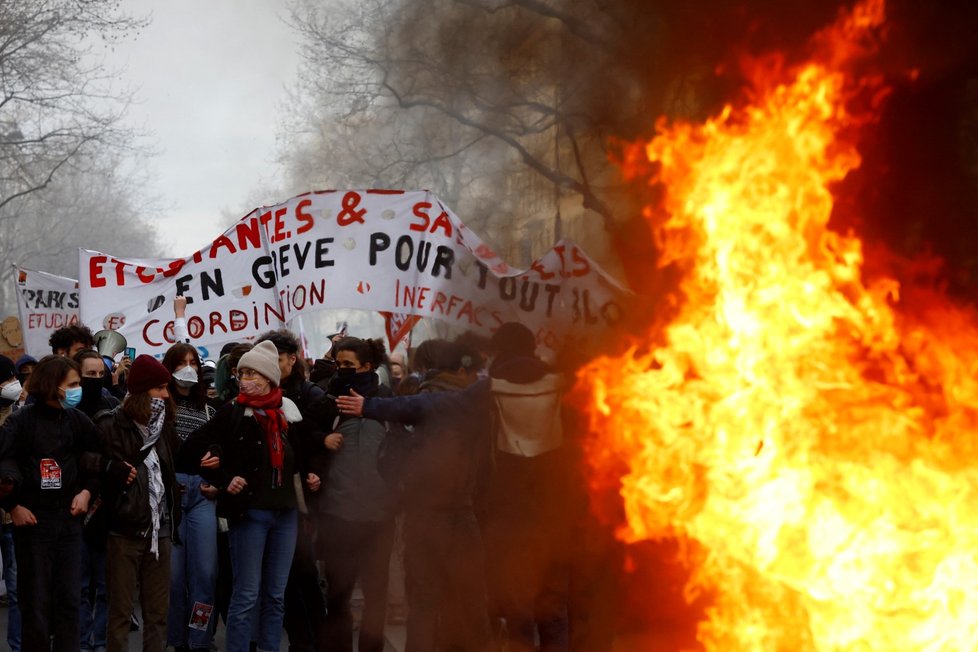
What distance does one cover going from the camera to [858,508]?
527cm

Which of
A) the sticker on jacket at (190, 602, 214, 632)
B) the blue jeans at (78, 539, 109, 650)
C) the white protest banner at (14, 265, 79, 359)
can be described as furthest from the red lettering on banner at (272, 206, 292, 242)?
the white protest banner at (14, 265, 79, 359)

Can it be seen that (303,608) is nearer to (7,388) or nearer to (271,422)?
(271,422)

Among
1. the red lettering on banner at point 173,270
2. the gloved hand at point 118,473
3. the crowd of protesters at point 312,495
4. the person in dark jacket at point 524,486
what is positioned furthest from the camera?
the red lettering on banner at point 173,270

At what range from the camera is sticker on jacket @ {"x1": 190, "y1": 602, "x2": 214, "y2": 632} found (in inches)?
271

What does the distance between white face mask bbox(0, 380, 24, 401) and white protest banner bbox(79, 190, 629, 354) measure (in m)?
0.86

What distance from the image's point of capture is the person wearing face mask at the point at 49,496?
6.04 metres

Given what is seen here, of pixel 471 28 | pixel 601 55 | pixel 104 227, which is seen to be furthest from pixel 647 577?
pixel 104 227

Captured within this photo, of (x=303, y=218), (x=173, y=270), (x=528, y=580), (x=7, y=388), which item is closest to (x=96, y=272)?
(x=173, y=270)

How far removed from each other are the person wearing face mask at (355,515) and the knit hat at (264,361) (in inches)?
13.7

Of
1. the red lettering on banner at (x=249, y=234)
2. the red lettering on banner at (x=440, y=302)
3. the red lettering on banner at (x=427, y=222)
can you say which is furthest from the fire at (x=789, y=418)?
the red lettering on banner at (x=249, y=234)

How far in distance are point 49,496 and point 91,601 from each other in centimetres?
114

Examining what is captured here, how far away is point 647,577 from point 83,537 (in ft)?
9.92

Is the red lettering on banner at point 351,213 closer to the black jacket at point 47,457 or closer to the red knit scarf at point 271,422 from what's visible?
the red knit scarf at point 271,422

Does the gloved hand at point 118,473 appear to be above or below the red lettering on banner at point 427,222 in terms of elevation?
below
